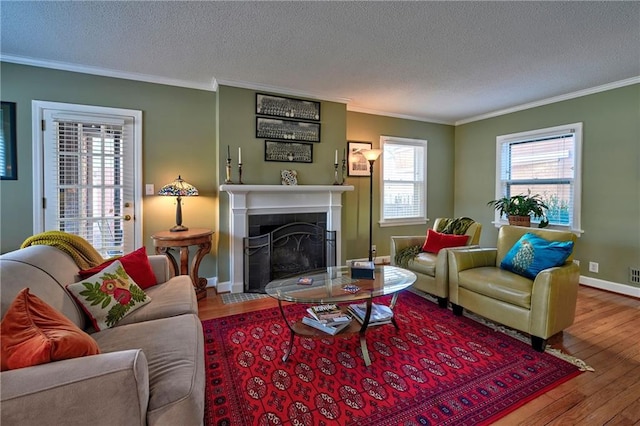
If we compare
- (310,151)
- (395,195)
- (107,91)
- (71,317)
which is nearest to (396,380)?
(71,317)

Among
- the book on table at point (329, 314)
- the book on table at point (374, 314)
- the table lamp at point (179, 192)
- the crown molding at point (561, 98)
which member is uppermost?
the crown molding at point (561, 98)

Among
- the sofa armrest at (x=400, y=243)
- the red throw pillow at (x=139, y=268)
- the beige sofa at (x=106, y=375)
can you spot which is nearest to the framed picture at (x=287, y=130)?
the sofa armrest at (x=400, y=243)

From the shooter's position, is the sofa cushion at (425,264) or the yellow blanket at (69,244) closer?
the yellow blanket at (69,244)

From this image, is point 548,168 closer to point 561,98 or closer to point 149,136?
point 561,98

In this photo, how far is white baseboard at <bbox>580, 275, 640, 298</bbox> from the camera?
339cm

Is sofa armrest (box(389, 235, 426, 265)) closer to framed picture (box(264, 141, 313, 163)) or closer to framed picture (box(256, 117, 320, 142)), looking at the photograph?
framed picture (box(264, 141, 313, 163))

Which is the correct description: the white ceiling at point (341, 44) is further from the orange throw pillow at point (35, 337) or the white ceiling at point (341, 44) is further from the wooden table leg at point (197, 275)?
the orange throw pillow at point (35, 337)

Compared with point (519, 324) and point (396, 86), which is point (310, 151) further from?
point (519, 324)

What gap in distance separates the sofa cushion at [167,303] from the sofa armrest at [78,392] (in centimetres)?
77

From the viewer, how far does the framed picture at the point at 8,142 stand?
9.42 feet

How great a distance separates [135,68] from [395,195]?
3865 mm

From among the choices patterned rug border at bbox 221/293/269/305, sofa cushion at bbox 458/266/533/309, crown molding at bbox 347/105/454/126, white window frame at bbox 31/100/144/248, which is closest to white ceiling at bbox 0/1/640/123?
white window frame at bbox 31/100/144/248

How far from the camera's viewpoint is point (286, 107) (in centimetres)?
→ 374

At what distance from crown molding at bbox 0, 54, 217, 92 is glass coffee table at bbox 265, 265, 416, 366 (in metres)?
2.57
